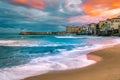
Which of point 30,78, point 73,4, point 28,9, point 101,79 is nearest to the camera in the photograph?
A: point 101,79

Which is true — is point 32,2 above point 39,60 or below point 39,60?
above

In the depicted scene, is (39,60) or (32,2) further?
(32,2)

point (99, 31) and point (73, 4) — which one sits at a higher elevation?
point (73, 4)

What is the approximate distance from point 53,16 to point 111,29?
21382mm

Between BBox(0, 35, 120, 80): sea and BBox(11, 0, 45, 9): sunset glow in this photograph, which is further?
BBox(11, 0, 45, 9): sunset glow

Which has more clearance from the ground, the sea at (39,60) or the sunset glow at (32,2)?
the sunset glow at (32,2)

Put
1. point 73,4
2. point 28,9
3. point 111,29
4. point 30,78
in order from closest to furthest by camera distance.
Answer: point 30,78 → point 73,4 → point 28,9 → point 111,29

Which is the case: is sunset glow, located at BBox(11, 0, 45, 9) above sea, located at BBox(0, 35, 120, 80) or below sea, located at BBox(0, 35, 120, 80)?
above

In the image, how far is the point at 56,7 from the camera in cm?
1766

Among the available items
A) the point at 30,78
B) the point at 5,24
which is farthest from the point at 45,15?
the point at 30,78

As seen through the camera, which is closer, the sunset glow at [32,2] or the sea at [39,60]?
the sea at [39,60]

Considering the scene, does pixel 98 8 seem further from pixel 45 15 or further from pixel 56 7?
pixel 45 15

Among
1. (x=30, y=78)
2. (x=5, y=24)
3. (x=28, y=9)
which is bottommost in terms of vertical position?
(x=30, y=78)

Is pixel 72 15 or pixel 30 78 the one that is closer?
pixel 30 78
